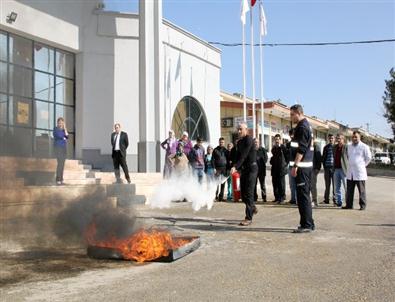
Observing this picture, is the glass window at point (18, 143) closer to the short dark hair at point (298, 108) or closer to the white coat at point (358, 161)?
the short dark hair at point (298, 108)

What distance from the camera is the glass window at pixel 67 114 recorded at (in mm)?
15391

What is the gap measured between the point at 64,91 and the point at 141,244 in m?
10.5

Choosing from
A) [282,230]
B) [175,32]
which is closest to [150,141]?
[175,32]

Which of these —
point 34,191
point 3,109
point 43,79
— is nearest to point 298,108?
point 34,191

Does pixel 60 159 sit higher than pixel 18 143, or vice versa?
pixel 18 143

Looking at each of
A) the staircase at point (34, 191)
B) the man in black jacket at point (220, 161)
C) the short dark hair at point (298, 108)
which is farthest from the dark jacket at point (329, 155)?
the staircase at point (34, 191)

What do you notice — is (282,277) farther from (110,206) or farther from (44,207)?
(44,207)

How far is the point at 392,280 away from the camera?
Result: 5164 millimetres

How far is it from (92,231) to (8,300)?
7.17ft

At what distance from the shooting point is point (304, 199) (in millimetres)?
8172

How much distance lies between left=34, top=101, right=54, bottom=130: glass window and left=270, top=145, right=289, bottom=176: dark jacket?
21.2 feet

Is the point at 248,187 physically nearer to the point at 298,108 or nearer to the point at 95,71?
the point at 298,108

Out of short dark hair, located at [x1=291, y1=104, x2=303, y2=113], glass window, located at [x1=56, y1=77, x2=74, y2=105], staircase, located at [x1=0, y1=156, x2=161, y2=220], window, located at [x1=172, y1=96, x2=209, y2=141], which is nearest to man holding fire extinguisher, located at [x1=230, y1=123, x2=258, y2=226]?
short dark hair, located at [x1=291, y1=104, x2=303, y2=113]

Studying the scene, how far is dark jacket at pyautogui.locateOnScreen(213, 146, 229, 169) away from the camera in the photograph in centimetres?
1333
